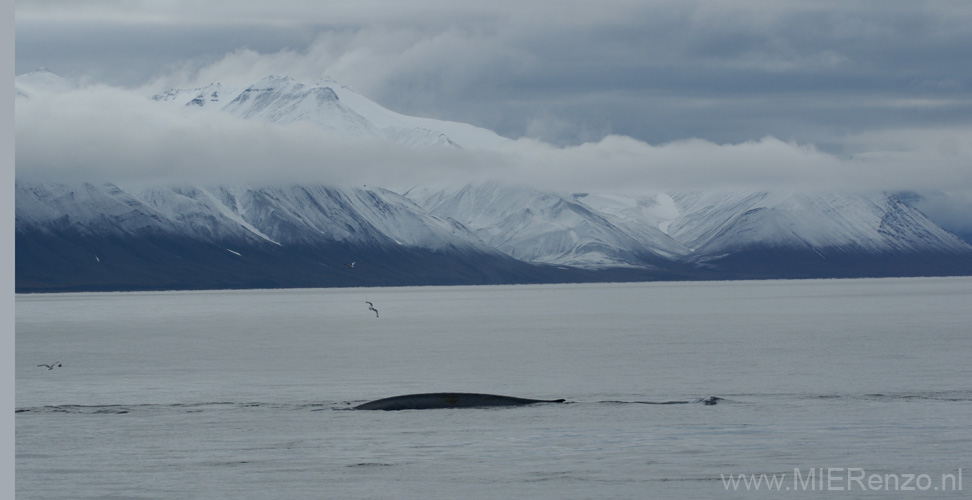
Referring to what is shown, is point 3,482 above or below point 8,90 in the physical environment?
below

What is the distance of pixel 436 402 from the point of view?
50625 mm

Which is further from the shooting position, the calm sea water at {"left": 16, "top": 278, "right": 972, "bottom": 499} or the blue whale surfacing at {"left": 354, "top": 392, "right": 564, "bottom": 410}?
the blue whale surfacing at {"left": 354, "top": 392, "right": 564, "bottom": 410}

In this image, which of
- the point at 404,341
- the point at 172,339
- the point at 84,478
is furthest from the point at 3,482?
the point at 172,339

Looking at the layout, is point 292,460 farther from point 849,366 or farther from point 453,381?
point 849,366

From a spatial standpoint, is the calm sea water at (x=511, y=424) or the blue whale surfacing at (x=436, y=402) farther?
the blue whale surfacing at (x=436, y=402)

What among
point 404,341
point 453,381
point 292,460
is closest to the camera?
point 292,460

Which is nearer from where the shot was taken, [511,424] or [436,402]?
[511,424]

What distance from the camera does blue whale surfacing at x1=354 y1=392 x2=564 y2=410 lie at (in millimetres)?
50125

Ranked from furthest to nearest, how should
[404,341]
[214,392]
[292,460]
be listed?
[404,341]
[214,392]
[292,460]

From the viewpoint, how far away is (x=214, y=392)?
195 ft

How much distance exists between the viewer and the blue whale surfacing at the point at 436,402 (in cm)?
5012

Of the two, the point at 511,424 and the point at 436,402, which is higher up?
the point at 436,402

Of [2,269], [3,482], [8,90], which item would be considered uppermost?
[8,90]

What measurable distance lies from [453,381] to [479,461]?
29.0m
